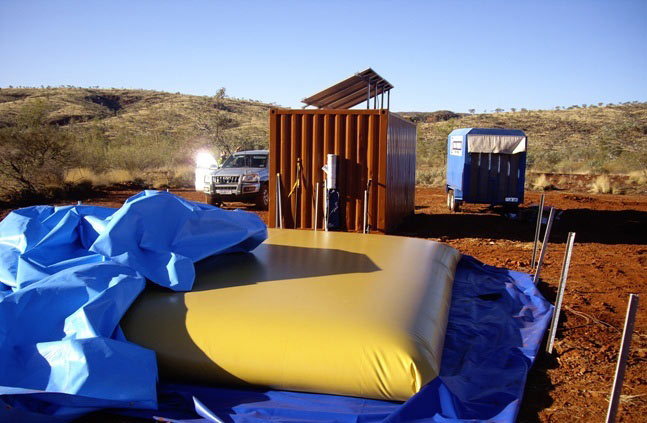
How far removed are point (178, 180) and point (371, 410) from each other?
21.8m

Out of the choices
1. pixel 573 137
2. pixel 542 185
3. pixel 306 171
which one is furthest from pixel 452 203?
pixel 573 137

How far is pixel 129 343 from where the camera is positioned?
4105mm

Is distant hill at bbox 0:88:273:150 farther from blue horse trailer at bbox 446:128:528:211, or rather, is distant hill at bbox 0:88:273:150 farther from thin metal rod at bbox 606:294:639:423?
thin metal rod at bbox 606:294:639:423

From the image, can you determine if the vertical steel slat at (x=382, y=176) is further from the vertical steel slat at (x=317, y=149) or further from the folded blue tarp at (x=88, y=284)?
the folded blue tarp at (x=88, y=284)

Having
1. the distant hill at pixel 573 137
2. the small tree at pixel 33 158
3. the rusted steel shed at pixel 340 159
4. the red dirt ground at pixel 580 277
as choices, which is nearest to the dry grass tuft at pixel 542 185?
the red dirt ground at pixel 580 277

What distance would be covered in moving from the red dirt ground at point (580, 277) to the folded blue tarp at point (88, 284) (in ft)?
9.35

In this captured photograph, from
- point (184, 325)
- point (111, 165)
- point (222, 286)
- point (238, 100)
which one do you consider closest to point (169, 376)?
point (184, 325)

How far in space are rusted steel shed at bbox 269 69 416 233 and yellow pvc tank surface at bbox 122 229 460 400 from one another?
209 inches

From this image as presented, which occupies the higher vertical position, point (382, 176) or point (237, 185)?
point (382, 176)

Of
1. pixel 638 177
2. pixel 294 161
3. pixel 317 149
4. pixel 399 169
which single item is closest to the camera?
pixel 317 149

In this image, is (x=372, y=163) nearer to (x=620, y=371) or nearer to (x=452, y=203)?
(x=452, y=203)

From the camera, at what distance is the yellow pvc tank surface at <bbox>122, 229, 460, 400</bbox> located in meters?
4.04

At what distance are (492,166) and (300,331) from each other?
11712 mm

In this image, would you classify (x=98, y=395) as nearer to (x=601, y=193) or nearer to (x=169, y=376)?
(x=169, y=376)
